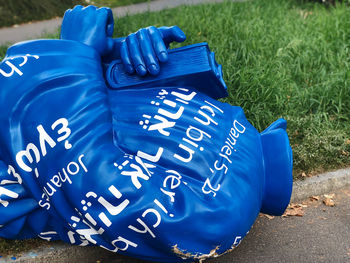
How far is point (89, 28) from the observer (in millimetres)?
→ 2535

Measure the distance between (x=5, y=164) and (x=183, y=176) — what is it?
0.85 m

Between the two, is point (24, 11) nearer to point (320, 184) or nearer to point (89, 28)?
point (89, 28)

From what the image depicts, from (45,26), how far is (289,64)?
14.2 feet

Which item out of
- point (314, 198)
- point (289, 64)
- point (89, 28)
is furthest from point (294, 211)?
point (289, 64)

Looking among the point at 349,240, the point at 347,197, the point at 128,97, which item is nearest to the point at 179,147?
the point at 128,97

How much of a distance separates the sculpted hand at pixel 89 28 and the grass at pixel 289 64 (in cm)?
171

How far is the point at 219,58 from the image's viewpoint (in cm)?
459

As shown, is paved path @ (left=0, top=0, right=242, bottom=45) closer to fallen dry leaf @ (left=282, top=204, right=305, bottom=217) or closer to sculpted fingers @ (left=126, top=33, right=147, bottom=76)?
fallen dry leaf @ (left=282, top=204, right=305, bottom=217)

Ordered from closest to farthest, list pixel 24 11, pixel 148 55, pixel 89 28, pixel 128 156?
pixel 128 156 → pixel 148 55 → pixel 89 28 → pixel 24 11

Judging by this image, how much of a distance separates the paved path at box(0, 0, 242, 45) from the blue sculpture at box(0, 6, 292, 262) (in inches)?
186

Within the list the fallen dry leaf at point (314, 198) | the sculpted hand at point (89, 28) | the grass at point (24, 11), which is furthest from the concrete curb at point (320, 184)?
the grass at point (24, 11)

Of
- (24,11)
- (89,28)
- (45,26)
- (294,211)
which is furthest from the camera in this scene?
(45,26)

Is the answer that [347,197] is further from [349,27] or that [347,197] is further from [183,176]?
[349,27]

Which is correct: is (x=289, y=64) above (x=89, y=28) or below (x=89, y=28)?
below
